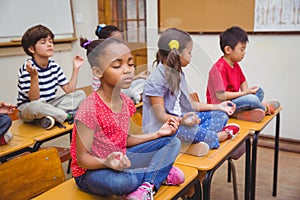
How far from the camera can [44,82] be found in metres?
2.06

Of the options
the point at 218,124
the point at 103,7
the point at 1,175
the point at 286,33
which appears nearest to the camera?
the point at 1,175

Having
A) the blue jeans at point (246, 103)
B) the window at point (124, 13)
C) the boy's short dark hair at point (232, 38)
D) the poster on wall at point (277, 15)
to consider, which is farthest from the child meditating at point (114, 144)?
the window at point (124, 13)

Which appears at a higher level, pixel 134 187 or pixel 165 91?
pixel 165 91

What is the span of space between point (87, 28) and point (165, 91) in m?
3.02

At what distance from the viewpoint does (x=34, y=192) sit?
123 centimetres

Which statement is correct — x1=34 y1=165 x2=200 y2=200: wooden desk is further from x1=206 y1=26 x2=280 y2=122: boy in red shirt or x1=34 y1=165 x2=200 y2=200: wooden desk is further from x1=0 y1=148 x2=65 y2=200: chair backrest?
x1=206 y1=26 x2=280 y2=122: boy in red shirt

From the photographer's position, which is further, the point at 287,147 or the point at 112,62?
the point at 287,147

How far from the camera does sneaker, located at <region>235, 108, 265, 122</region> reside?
173cm

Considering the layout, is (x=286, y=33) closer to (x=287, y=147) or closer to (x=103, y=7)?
(x=287, y=147)

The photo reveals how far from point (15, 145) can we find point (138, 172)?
2.35 feet

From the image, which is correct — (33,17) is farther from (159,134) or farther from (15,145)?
(159,134)

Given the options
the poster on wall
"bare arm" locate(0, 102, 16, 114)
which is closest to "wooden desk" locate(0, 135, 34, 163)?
"bare arm" locate(0, 102, 16, 114)

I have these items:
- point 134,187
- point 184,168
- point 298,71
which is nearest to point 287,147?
point 298,71

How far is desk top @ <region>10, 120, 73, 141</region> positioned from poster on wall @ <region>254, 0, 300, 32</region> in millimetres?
1864
